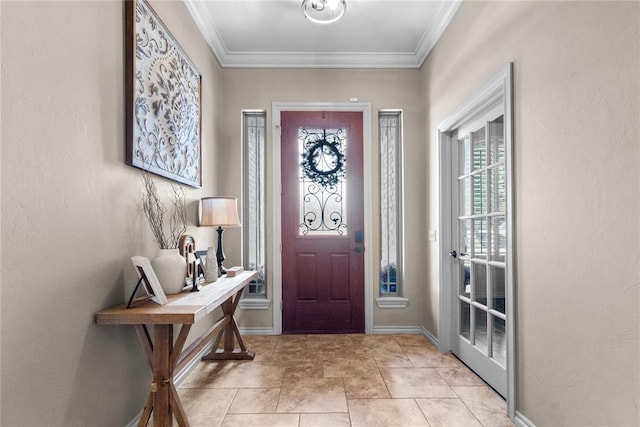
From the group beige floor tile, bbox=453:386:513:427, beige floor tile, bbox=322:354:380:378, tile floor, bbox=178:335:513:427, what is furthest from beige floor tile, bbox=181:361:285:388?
beige floor tile, bbox=453:386:513:427

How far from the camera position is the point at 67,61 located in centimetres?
147

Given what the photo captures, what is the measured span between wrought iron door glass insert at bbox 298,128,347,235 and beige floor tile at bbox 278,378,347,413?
1.52 m

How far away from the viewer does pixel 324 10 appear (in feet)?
9.10

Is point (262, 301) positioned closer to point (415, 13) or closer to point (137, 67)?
point (137, 67)

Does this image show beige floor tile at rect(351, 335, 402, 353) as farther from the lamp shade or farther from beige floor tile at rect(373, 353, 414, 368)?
the lamp shade

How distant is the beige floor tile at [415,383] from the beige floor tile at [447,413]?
0.08m

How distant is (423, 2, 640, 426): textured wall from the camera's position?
4.28 feet

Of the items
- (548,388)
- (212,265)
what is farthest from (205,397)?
(548,388)

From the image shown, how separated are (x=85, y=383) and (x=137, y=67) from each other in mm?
1534

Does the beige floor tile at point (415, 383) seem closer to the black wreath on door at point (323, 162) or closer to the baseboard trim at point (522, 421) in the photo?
the baseboard trim at point (522, 421)

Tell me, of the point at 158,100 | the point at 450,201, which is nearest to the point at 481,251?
the point at 450,201

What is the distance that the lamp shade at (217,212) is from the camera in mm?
2879

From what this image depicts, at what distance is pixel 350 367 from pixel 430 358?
69cm

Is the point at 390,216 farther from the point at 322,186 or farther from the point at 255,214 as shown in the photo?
the point at 255,214
